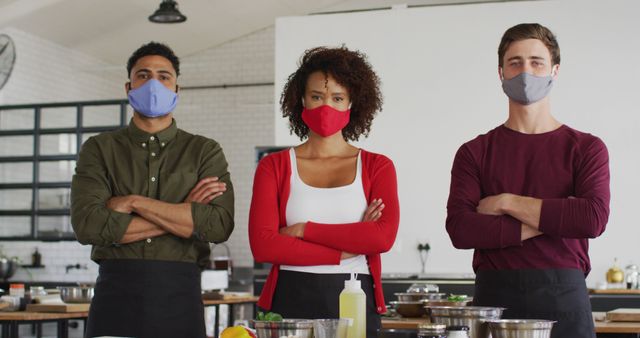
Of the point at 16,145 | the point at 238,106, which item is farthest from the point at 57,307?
the point at 238,106

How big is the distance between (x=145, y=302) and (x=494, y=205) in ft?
3.99

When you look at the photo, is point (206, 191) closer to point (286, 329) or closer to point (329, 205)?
point (329, 205)

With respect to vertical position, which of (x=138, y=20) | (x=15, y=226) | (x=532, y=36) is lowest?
(x=15, y=226)

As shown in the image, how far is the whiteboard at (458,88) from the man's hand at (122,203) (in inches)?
220

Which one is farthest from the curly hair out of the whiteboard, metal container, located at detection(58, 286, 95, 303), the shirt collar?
the whiteboard

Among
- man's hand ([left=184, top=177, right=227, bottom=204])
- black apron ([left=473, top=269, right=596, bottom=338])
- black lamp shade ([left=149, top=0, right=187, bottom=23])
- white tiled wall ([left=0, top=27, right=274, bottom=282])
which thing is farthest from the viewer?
white tiled wall ([left=0, top=27, right=274, bottom=282])

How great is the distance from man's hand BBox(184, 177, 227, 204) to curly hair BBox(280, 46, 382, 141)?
0.35 meters

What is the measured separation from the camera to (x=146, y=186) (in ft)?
11.3

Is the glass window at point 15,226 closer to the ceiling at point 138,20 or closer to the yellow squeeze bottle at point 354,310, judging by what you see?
the ceiling at point 138,20

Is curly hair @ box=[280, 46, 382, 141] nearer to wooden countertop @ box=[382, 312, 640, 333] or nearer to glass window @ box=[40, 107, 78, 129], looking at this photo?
wooden countertop @ box=[382, 312, 640, 333]

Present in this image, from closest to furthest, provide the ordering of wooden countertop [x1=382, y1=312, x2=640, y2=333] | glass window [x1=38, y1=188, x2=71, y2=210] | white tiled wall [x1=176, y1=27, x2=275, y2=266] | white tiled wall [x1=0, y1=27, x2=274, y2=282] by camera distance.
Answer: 1. wooden countertop [x1=382, y1=312, x2=640, y2=333]
2. glass window [x1=38, y1=188, x2=71, y2=210]
3. white tiled wall [x1=0, y1=27, x2=274, y2=282]
4. white tiled wall [x1=176, y1=27, x2=275, y2=266]

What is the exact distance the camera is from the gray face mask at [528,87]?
3.04 metres

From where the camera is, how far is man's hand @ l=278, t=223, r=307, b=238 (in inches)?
119

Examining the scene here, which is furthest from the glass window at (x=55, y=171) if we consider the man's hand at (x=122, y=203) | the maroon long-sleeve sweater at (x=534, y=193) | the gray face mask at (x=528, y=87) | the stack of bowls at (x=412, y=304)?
the gray face mask at (x=528, y=87)
